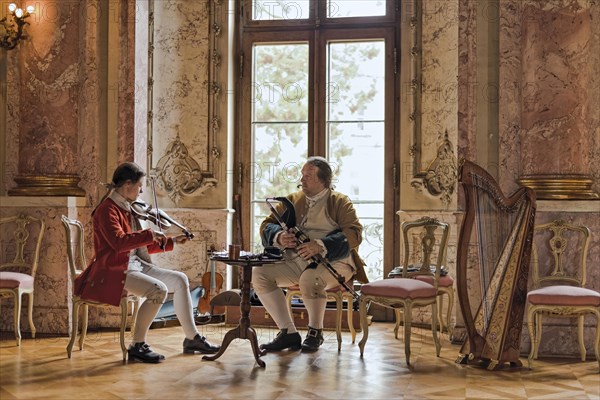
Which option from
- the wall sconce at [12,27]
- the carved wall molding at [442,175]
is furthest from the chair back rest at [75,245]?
the carved wall molding at [442,175]

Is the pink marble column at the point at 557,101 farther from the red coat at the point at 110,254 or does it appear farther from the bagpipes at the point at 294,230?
the red coat at the point at 110,254

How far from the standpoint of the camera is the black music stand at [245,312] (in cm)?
489

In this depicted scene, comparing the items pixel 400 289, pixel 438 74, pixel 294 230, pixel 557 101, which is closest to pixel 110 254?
pixel 294 230

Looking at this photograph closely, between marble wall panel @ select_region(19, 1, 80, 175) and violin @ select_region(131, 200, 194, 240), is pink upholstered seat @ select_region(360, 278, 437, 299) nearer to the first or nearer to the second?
violin @ select_region(131, 200, 194, 240)

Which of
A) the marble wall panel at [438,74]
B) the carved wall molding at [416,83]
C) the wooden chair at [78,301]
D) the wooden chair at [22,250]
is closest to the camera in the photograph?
the wooden chair at [78,301]

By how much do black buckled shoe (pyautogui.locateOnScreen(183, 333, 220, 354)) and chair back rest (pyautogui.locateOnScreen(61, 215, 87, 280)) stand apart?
86 centimetres

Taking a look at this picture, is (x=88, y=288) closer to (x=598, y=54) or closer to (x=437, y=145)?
(x=437, y=145)

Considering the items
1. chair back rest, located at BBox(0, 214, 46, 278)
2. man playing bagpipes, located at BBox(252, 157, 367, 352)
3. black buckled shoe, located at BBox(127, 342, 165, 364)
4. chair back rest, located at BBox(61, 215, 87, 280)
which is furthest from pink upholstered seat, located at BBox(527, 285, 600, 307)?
chair back rest, located at BBox(0, 214, 46, 278)

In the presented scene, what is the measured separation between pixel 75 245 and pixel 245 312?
1795mm

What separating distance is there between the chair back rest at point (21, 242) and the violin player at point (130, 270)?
3.45 ft

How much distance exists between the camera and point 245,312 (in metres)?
5.11

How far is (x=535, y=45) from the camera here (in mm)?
5516

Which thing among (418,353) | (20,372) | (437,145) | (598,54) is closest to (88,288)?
(20,372)

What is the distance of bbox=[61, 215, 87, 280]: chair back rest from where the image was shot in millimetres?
5336
